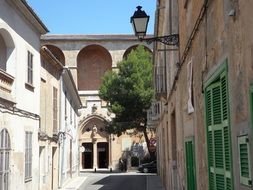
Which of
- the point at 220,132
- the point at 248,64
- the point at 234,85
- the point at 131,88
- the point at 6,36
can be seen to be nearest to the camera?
the point at 248,64

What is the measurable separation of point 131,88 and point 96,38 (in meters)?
13.6

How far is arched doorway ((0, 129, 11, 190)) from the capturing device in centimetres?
1306

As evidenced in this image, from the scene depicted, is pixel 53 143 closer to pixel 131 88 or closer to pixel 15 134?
pixel 15 134

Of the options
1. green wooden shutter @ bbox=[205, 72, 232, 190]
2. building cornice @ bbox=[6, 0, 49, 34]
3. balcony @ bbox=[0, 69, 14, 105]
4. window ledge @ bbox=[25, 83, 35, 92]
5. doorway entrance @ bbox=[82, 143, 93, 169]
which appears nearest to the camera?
green wooden shutter @ bbox=[205, 72, 232, 190]

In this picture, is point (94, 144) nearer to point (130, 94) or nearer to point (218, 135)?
point (130, 94)

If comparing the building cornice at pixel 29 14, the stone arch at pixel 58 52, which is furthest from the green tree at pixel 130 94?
the building cornice at pixel 29 14

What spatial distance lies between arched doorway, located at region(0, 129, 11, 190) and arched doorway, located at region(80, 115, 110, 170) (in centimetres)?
3747

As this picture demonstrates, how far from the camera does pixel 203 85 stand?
20.5 feet

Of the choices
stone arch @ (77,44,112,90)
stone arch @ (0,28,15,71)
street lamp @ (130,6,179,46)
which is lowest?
street lamp @ (130,6,179,46)

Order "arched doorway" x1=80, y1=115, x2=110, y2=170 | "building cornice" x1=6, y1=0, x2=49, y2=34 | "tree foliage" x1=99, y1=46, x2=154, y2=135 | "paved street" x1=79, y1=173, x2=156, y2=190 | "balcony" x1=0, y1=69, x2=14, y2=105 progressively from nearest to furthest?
"balcony" x1=0, y1=69, x2=14, y2=105
"building cornice" x1=6, y1=0, x2=49, y2=34
"paved street" x1=79, y1=173, x2=156, y2=190
"tree foliage" x1=99, y1=46, x2=154, y2=135
"arched doorway" x1=80, y1=115, x2=110, y2=170

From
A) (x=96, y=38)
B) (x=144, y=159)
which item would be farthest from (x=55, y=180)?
(x=96, y=38)

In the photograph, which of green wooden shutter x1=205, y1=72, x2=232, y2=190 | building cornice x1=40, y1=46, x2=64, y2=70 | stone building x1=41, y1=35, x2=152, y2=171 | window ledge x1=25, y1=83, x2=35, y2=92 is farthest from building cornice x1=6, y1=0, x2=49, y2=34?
stone building x1=41, y1=35, x2=152, y2=171

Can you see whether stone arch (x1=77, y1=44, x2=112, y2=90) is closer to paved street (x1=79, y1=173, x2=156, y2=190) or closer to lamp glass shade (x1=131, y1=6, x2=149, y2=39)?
paved street (x1=79, y1=173, x2=156, y2=190)

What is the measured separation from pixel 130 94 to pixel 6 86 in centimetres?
3070
